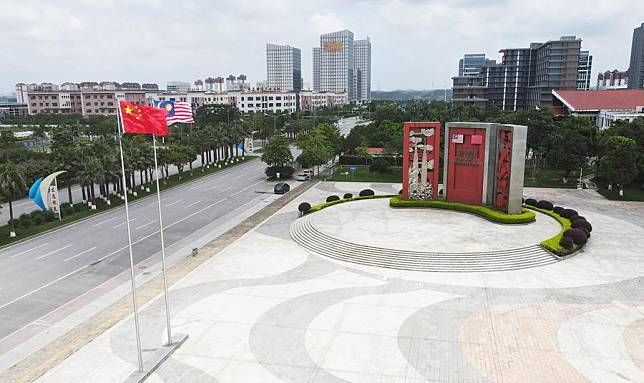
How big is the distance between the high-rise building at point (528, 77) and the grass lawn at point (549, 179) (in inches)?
2351

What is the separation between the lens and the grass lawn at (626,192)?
150 feet

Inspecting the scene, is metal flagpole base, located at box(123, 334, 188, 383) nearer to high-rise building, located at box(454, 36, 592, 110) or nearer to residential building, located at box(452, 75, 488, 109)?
high-rise building, located at box(454, 36, 592, 110)

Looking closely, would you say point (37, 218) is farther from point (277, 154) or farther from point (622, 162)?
point (622, 162)

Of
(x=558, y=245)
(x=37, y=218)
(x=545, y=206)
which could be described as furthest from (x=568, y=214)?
(x=37, y=218)

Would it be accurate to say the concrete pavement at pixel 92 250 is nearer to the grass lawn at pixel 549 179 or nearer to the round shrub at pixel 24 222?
the round shrub at pixel 24 222

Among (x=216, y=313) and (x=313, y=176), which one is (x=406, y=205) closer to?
(x=216, y=313)

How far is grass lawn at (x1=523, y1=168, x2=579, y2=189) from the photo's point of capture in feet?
173

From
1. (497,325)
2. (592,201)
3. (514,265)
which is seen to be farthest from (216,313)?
(592,201)

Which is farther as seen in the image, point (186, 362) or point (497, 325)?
point (497, 325)

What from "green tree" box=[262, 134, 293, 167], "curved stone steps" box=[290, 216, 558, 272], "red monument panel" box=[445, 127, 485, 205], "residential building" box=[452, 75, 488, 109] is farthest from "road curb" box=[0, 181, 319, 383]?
"residential building" box=[452, 75, 488, 109]

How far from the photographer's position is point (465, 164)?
3669 cm

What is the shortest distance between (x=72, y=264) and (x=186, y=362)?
15.6m

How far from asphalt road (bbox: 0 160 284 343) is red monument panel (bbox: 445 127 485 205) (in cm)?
2023

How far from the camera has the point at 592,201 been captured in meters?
44.6
